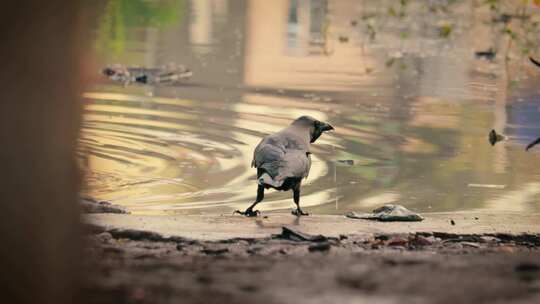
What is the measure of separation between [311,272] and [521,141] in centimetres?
794

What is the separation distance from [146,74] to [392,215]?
865cm

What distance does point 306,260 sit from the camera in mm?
6094

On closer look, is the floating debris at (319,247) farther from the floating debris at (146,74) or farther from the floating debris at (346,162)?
the floating debris at (146,74)

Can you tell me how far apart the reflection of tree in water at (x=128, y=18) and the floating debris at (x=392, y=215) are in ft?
35.4

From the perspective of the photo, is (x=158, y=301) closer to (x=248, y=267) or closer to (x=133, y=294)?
(x=133, y=294)

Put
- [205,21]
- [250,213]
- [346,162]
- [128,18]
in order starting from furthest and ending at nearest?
[205,21] < [128,18] < [346,162] < [250,213]

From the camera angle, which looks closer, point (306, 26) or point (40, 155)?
point (40, 155)

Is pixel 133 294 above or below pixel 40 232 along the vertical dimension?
below

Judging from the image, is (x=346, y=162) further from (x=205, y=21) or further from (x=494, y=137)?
(x=205, y=21)

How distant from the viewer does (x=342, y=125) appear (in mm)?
13609

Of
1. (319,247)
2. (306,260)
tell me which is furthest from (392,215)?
(306,260)

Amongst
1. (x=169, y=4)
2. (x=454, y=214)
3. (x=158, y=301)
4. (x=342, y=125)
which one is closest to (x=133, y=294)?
(x=158, y=301)

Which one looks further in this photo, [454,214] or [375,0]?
[375,0]

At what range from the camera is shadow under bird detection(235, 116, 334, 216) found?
28.3 ft
